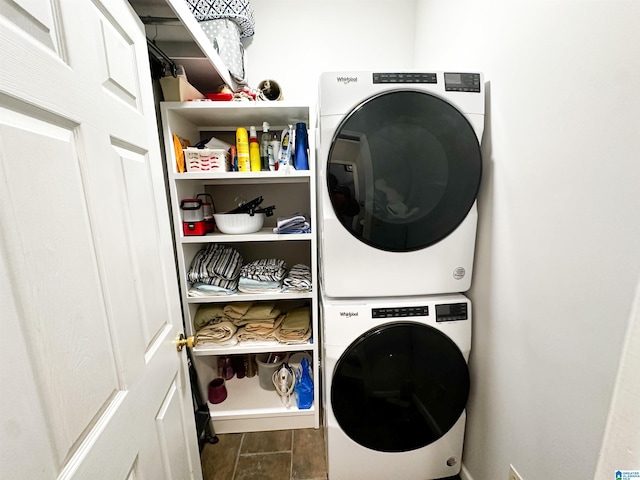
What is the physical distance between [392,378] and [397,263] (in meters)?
0.49

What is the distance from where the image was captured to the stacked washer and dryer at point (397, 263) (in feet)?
3.28

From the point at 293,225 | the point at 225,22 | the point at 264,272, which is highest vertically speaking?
the point at 225,22

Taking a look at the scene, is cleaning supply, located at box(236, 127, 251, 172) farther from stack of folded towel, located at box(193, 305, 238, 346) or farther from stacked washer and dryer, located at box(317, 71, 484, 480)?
stack of folded towel, located at box(193, 305, 238, 346)

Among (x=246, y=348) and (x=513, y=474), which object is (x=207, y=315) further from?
(x=513, y=474)

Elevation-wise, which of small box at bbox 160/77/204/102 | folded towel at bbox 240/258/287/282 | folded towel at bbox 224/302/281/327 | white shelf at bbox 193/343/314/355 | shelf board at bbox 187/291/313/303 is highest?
small box at bbox 160/77/204/102

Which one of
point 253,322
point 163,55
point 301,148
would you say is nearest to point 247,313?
point 253,322

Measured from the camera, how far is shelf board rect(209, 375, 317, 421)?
1.55 metres

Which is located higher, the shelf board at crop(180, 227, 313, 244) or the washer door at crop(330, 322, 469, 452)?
the shelf board at crop(180, 227, 313, 244)

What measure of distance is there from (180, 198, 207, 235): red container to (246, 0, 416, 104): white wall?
892 millimetres

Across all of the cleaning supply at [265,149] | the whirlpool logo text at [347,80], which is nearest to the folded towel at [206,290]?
the cleaning supply at [265,149]

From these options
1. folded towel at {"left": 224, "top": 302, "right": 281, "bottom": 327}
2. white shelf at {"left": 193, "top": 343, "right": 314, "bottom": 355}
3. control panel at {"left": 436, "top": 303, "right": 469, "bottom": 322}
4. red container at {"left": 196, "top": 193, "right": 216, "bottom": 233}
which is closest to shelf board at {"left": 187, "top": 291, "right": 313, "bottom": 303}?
folded towel at {"left": 224, "top": 302, "right": 281, "bottom": 327}

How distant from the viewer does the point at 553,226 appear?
0.80m

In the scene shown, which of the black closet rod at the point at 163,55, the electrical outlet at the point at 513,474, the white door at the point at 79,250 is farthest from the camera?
the black closet rod at the point at 163,55

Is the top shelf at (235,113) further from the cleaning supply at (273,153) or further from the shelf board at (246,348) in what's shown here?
the shelf board at (246,348)
